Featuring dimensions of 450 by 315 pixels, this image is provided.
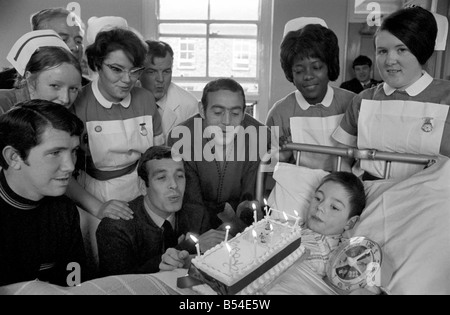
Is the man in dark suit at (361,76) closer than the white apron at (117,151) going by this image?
No

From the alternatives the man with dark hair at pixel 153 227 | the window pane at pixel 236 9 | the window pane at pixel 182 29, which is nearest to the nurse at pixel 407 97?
the man with dark hair at pixel 153 227

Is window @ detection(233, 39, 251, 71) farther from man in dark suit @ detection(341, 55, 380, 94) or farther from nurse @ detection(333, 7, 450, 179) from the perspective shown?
nurse @ detection(333, 7, 450, 179)

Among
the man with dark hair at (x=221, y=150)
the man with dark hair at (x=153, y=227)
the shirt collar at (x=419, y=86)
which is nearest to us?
the man with dark hair at (x=153, y=227)

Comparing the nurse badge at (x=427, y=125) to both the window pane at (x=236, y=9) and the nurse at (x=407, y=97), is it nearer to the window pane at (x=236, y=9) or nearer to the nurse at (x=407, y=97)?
the nurse at (x=407, y=97)

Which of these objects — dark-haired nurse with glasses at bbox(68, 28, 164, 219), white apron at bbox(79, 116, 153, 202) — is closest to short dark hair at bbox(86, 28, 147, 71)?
dark-haired nurse with glasses at bbox(68, 28, 164, 219)

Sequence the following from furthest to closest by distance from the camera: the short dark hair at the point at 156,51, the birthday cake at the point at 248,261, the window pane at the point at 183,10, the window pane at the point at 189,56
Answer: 1. the window pane at the point at 189,56
2. the window pane at the point at 183,10
3. the short dark hair at the point at 156,51
4. the birthday cake at the point at 248,261

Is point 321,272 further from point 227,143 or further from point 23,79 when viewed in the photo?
point 23,79

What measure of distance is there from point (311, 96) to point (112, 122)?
1.10 meters

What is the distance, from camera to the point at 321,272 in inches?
63.6

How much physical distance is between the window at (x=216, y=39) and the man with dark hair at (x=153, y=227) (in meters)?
3.00

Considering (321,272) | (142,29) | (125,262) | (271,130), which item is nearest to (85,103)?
(125,262)

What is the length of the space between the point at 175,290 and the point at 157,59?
65.2 inches

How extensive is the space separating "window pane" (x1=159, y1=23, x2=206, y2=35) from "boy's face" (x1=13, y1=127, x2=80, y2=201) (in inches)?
136

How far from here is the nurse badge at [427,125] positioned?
5.82ft
